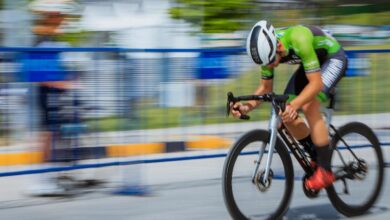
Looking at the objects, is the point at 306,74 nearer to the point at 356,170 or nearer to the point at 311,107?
the point at 311,107

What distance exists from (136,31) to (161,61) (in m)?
5.39

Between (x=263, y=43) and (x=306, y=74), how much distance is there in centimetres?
42

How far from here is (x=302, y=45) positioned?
5.97m

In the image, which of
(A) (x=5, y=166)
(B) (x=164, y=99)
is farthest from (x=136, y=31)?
(A) (x=5, y=166)

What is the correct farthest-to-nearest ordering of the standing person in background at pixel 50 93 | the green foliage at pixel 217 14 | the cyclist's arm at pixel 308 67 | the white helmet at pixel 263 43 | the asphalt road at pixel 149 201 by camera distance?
the green foliage at pixel 217 14
the standing person in background at pixel 50 93
the asphalt road at pixel 149 201
the cyclist's arm at pixel 308 67
the white helmet at pixel 263 43

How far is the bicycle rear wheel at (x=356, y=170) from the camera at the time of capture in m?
6.53

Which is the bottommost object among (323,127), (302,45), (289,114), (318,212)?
(318,212)

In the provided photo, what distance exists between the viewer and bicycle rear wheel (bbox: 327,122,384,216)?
6.53 metres

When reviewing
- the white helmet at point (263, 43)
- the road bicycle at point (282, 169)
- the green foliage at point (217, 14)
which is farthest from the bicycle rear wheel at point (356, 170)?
the green foliage at point (217, 14)

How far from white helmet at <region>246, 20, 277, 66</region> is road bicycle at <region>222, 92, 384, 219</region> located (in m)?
0.30

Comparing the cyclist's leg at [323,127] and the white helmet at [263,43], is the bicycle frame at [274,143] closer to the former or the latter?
the cyclist's leg at [323,127]

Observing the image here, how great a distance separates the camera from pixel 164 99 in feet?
27.6

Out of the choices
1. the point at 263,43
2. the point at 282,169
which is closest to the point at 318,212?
the point at 282,169

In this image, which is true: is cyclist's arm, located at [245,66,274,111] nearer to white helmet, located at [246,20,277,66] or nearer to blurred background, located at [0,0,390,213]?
white helmet, located at [246,20,277,66]
